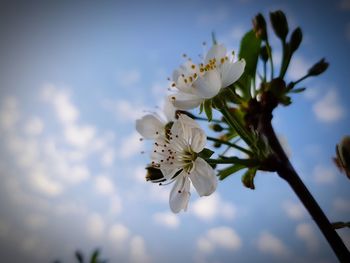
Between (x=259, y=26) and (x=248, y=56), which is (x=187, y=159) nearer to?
(x=248, y=56)

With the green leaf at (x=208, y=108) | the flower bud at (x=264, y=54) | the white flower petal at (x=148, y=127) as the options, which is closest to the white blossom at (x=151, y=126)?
the white flower petal at (x=148, y=127)

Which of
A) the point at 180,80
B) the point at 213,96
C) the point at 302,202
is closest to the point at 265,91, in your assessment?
the point at 213,96

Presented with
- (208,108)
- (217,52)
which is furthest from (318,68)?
(208,108)

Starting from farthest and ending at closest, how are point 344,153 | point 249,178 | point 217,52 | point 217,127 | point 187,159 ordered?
point 217,127
point 217,52
point 187,159
point 249,178
point 344,153

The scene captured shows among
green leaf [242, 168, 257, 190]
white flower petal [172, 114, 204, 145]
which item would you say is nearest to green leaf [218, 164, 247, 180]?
green leaf [242, 168, 257, 190]

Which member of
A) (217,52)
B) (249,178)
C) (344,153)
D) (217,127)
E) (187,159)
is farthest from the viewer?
(217,127)

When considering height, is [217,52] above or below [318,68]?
above
